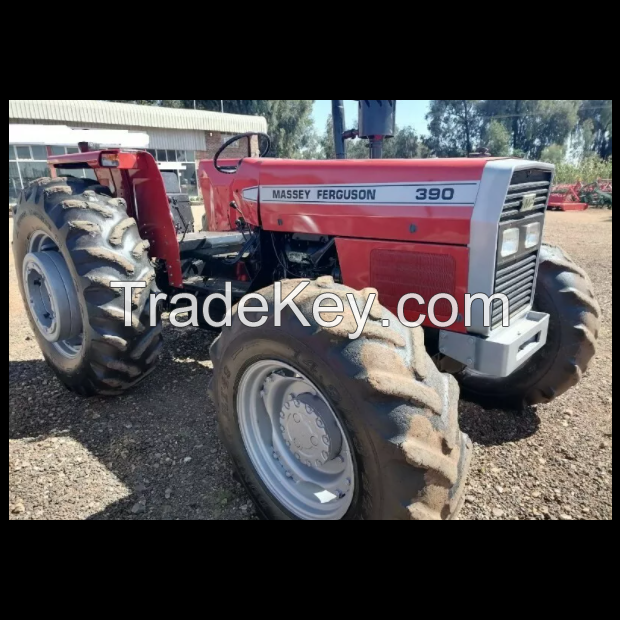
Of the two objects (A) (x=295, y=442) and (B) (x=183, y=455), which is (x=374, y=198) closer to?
(A) (x=295, y=442)

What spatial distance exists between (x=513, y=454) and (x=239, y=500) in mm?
1602

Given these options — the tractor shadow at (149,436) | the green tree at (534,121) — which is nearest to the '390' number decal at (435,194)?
the tractor shadow at (149,436)

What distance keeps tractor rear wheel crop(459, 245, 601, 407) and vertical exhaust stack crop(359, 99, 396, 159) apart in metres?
2.34

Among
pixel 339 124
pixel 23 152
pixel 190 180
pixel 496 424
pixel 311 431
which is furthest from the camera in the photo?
pixel 190 180

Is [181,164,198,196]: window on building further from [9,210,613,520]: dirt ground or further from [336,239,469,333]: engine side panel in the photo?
[336,239,469,333]: engine side panel

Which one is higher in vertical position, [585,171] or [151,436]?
[585,171]

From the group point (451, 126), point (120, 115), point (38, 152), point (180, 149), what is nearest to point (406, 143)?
point (451, 126)

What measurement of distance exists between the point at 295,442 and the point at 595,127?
2160 inches

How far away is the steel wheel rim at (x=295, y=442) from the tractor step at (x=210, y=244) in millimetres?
2004

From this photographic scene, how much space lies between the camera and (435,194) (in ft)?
7.93

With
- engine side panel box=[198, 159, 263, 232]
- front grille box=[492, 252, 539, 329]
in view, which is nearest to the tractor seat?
engine side panel box=[198, 159, 263, 232]

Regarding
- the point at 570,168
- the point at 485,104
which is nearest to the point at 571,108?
the point at 485,104

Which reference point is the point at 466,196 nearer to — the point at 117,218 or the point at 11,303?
the point at 117,218

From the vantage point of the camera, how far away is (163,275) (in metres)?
4.04
